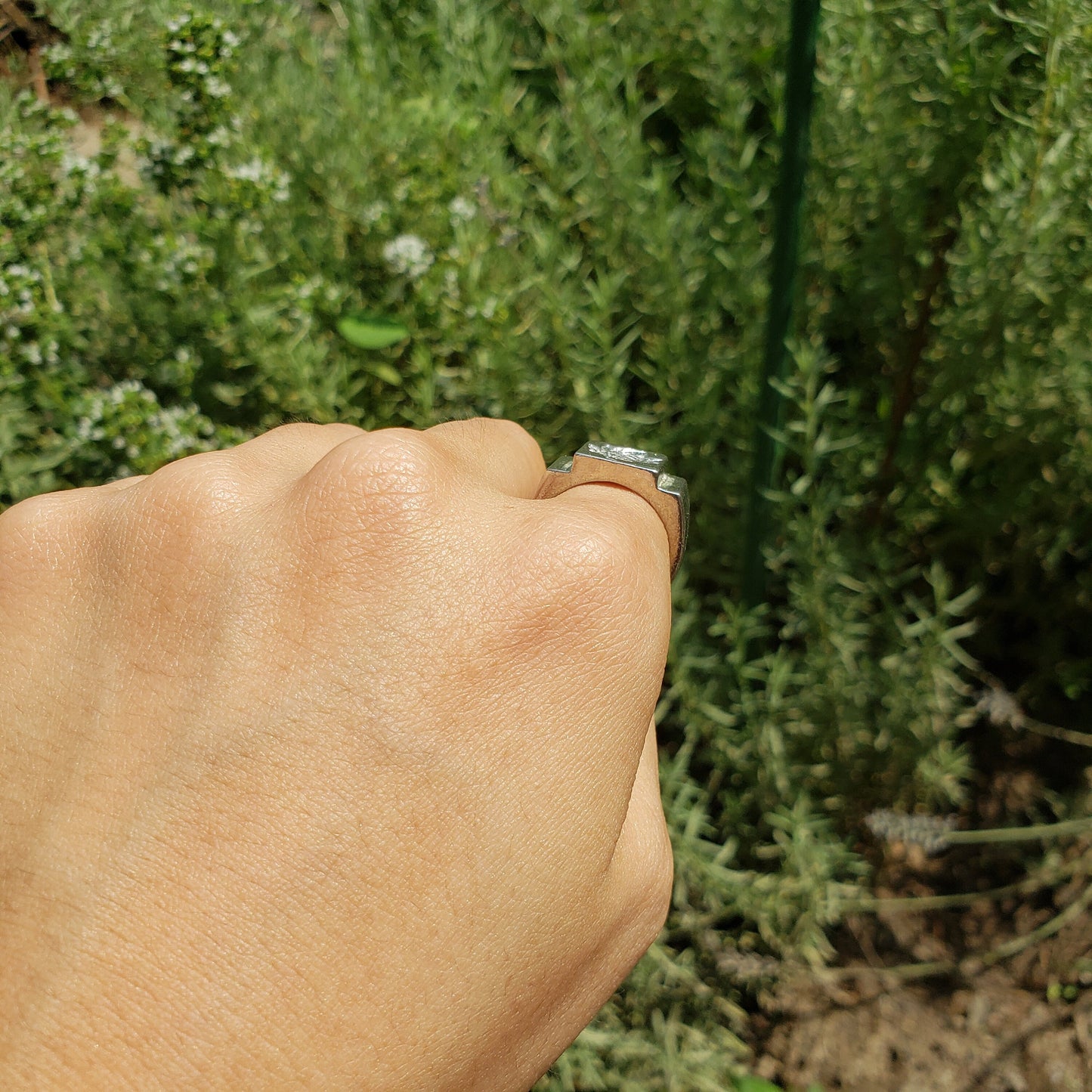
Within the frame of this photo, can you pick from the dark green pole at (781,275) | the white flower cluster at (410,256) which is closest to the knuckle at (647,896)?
the dark green pole at (781,275)

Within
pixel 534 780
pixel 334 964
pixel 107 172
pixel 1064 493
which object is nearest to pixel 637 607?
pixel 534 780

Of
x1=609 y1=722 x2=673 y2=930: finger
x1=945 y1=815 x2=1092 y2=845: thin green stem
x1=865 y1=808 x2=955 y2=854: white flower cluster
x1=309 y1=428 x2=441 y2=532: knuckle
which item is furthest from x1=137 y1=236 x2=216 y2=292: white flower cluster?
x1=945 y1=815 x2=1092 y2=845: thin green stem

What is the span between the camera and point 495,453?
58.3 inches

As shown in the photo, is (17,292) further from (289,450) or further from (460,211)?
(289,450)

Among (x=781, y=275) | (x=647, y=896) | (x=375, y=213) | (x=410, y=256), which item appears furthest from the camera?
(x=375, y=213)

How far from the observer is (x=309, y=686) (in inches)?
44.6

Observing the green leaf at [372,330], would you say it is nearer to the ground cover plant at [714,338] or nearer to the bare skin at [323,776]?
the ground cover plant at [714,338]

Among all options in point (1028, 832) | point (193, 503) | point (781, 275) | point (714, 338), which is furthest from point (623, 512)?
point (1028, 832)

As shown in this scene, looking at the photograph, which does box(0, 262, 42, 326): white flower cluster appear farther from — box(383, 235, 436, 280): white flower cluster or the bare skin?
the bare skin

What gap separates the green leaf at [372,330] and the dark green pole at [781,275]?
94cm

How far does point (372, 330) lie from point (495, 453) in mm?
1107

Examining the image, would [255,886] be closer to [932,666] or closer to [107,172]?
[932,666]

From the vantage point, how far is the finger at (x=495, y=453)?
55.7 inches

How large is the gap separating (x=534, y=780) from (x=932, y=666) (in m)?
1.46
